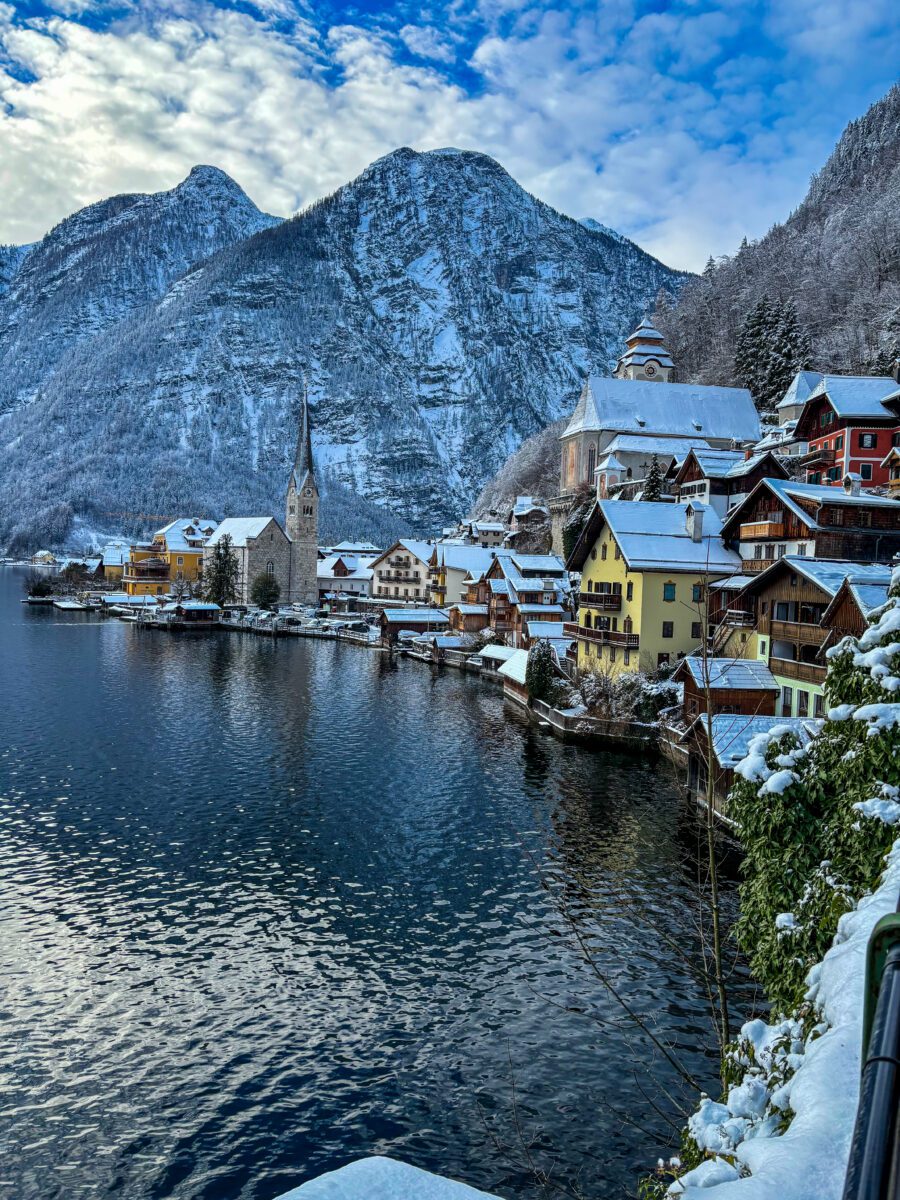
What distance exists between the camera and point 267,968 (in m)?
18.7

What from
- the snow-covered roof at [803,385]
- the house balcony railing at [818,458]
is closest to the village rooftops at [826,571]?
the house balcony railing at [818,458]

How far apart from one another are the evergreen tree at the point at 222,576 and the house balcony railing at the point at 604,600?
75.5 m

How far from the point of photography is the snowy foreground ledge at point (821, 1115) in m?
3.61

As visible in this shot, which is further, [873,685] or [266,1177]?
[266,1177]

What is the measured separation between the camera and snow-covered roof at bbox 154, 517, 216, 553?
137 m

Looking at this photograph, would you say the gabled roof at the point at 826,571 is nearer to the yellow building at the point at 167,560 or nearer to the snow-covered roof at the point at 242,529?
the snow-covered roof at the point at 242,529

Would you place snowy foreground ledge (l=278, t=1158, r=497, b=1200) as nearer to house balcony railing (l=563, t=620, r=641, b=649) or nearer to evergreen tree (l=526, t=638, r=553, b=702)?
house balcony railing (l=563, t=620, r=641, b=649)

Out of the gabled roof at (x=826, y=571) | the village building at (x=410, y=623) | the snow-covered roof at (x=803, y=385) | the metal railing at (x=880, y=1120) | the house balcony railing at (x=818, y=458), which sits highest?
the snow-covered roof at (x=803, y=385)

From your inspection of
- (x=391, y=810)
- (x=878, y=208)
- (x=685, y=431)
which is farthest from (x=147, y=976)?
(x=878, y=208)

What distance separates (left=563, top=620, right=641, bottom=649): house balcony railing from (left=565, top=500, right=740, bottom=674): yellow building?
6cm

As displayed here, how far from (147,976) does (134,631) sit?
79806 mm

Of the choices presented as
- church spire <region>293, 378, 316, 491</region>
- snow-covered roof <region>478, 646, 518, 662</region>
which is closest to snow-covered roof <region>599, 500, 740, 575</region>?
snow-covered roof <region>478, 646, 518, 662</region>

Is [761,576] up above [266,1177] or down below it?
above

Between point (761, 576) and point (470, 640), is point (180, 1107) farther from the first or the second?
point (470, 640)
